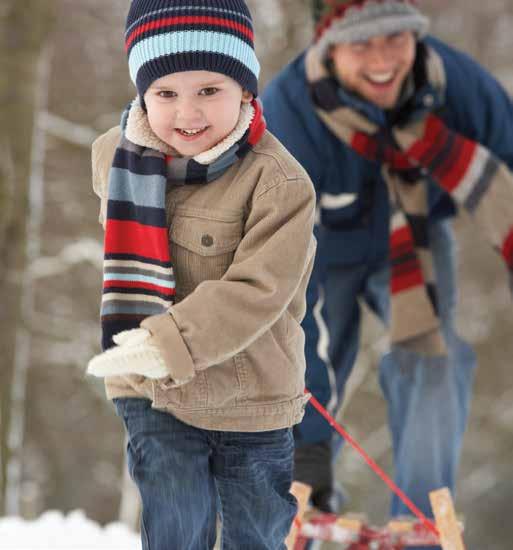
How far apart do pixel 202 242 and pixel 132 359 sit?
0.91 ft

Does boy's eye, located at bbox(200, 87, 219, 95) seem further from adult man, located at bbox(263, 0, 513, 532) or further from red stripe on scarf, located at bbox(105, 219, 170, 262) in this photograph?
adult man, located at bbox(263, 0, 513, 532)

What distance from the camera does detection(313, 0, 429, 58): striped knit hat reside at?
2768 millimetres

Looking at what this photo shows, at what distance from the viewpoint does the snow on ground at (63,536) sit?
10.7 ft

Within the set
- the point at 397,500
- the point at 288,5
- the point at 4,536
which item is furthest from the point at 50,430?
the point at 397,500

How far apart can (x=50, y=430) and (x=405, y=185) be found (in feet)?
19.3

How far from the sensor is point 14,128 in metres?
6.93

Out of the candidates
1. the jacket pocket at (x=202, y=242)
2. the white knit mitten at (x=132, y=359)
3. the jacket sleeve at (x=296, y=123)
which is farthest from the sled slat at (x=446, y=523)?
the white knit mitten at (x=132, y=359)

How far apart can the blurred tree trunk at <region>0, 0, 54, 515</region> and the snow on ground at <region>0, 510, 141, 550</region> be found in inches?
118

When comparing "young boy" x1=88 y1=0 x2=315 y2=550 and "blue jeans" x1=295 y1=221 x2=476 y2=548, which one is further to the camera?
"blue jeans" x1=295 y1=221 x2=476 y2=548

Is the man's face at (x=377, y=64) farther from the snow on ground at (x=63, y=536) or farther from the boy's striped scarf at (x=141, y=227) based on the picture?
the snow on ground at (x=63, y=536)

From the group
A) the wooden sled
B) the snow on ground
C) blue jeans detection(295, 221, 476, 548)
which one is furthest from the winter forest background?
the wooden sled

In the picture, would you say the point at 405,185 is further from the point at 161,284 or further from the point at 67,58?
the point at 67,58

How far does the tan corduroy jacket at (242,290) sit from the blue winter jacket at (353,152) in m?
1.00

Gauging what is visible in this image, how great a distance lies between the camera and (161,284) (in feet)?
5.70
